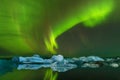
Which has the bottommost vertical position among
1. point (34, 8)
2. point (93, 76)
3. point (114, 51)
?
point (93, 76)

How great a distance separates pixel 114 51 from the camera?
6.59ft

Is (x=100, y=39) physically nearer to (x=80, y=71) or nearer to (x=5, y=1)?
(x=80, y=71)

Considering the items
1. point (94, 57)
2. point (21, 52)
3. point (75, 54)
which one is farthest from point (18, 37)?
point (94, 57)

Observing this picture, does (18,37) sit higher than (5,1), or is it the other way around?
(5,1)

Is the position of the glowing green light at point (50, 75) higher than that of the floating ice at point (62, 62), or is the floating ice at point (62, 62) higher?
the floating ice at point (62, 62)

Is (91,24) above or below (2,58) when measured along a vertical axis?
above

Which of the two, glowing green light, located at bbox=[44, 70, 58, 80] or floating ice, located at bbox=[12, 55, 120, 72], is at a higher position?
floating ice, located at bbox=[12, 55, 120, 72]

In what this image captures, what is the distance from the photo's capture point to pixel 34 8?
6.34 feet

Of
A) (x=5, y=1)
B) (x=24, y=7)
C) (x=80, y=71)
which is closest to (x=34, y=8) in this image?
(x=24, y=7)

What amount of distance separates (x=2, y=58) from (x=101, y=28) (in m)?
0.64

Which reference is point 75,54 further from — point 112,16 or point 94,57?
point 112,16

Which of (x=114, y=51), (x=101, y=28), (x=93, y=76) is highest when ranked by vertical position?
(x=101, y=28)

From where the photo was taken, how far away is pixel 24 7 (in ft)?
6.30

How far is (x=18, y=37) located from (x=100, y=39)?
1.68 ft
